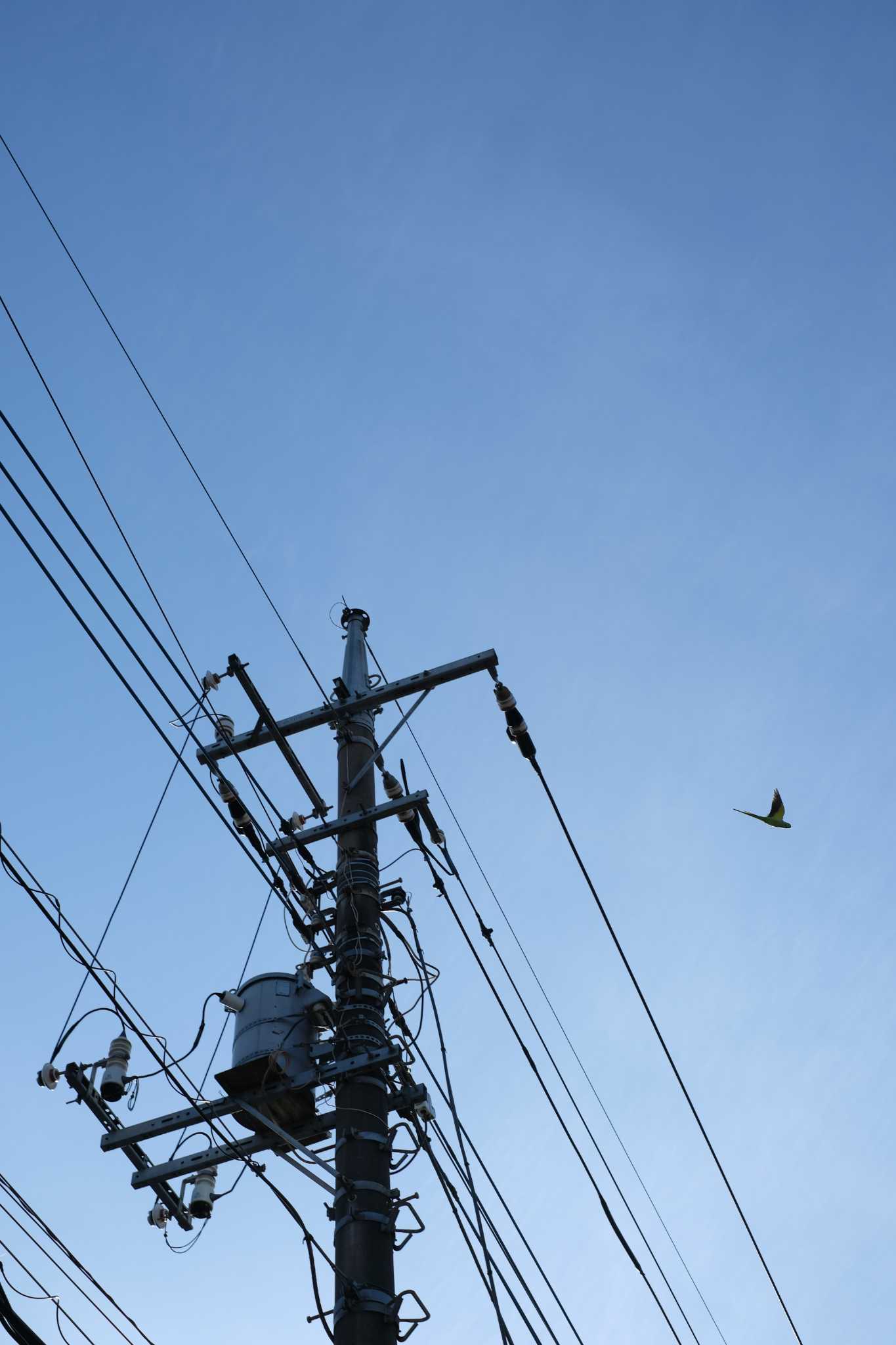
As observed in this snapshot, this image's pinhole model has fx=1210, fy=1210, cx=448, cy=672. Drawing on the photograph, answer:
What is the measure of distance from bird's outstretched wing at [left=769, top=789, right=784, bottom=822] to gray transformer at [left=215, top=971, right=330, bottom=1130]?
4.64 metres

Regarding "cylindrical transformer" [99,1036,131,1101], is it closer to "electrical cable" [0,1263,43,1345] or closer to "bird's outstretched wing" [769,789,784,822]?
"electrical cable" [0,1263,43,1345]

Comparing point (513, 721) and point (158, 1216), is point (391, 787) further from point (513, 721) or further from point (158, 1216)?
point (158, 1216)

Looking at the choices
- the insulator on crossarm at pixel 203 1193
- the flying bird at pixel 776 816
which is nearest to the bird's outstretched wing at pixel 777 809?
the flying bird at pixel 776 816

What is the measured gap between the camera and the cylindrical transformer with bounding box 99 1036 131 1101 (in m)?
7.89

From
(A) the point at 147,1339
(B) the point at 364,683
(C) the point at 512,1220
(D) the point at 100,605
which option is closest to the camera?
(D) the point at 100,605

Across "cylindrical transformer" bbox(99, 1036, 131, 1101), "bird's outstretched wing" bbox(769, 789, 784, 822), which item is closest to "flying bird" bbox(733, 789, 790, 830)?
"bird's outstretched wing" bbox(769, 789, 784, 822)

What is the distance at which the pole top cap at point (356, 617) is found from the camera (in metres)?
12.4

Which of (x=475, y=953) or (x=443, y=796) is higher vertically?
(x=443, y=796)

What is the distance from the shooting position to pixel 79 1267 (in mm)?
8328

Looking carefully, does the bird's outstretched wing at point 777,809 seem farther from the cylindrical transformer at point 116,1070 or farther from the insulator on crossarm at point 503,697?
the cylindrical transformer at point 116,1070

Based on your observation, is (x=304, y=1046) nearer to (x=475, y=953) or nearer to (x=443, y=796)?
(x=475, y=953)

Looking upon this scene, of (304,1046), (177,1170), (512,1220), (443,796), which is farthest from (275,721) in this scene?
(512,1220)

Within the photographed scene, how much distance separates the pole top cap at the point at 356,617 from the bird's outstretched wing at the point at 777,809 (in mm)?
4373

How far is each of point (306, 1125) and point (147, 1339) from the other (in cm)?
211
